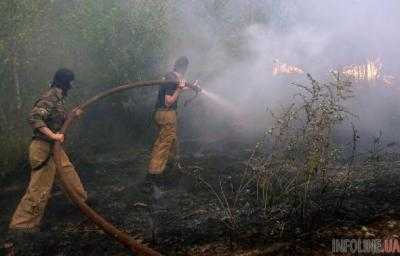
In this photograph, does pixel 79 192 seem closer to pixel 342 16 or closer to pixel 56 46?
pixel 56 46

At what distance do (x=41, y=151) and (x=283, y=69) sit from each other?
33.3ft

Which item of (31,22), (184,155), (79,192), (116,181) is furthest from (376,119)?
(31,22)

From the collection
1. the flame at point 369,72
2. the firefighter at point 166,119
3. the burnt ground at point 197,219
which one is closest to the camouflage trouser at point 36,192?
the burnt ground at point 197,219

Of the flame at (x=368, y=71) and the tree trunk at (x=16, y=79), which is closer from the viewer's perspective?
the tree trunk at (x=16, y=79)

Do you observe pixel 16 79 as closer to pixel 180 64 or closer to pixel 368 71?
pixel 180 64

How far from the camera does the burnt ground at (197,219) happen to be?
5074 mm

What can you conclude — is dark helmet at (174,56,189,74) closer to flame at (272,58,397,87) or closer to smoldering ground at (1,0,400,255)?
smoldering ground at (1,0,400,255)

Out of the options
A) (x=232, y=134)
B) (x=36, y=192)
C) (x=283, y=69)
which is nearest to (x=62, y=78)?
(x=36, y=192)

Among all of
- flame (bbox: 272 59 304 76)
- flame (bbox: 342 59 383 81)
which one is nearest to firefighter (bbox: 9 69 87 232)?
flame (bbox: 342 59 383 81)

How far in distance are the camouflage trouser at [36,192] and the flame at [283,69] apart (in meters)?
9.90

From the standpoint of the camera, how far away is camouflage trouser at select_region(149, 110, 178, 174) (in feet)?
25.5

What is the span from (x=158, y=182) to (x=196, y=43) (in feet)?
21.3

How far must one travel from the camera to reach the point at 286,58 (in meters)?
15.4

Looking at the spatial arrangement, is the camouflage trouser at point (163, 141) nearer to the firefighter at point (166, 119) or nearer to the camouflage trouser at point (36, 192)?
the firefighter at point (166, 119)
